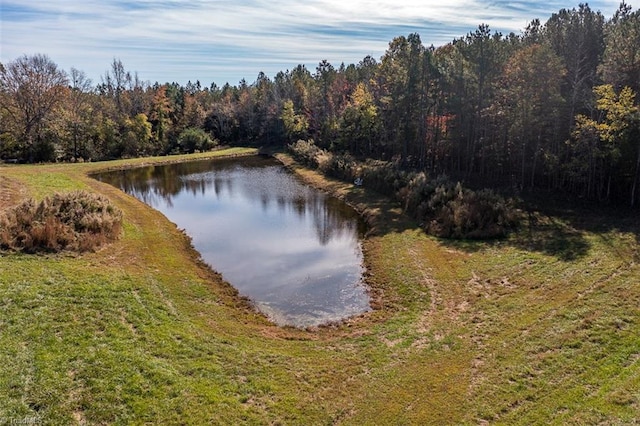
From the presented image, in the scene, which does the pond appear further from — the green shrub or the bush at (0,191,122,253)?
the bush at (0,191,122,253)

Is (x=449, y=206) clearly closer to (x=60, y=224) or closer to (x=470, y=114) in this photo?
(x=470, y=114)

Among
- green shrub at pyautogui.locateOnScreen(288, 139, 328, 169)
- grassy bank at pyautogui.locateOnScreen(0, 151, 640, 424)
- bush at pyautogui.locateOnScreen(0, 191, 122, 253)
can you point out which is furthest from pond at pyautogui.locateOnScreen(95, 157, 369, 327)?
bush at pyautogui.locateOnScreen(0, 191, 122, 253)

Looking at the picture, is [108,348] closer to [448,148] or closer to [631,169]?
[631,169]

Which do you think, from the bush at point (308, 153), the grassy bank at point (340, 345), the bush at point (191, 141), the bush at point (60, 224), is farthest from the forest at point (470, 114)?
the bush at point (60, 224)

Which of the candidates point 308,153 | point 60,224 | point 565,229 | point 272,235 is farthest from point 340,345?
point 308,153

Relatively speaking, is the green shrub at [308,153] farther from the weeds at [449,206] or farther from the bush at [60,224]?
the bush at [60,224]
